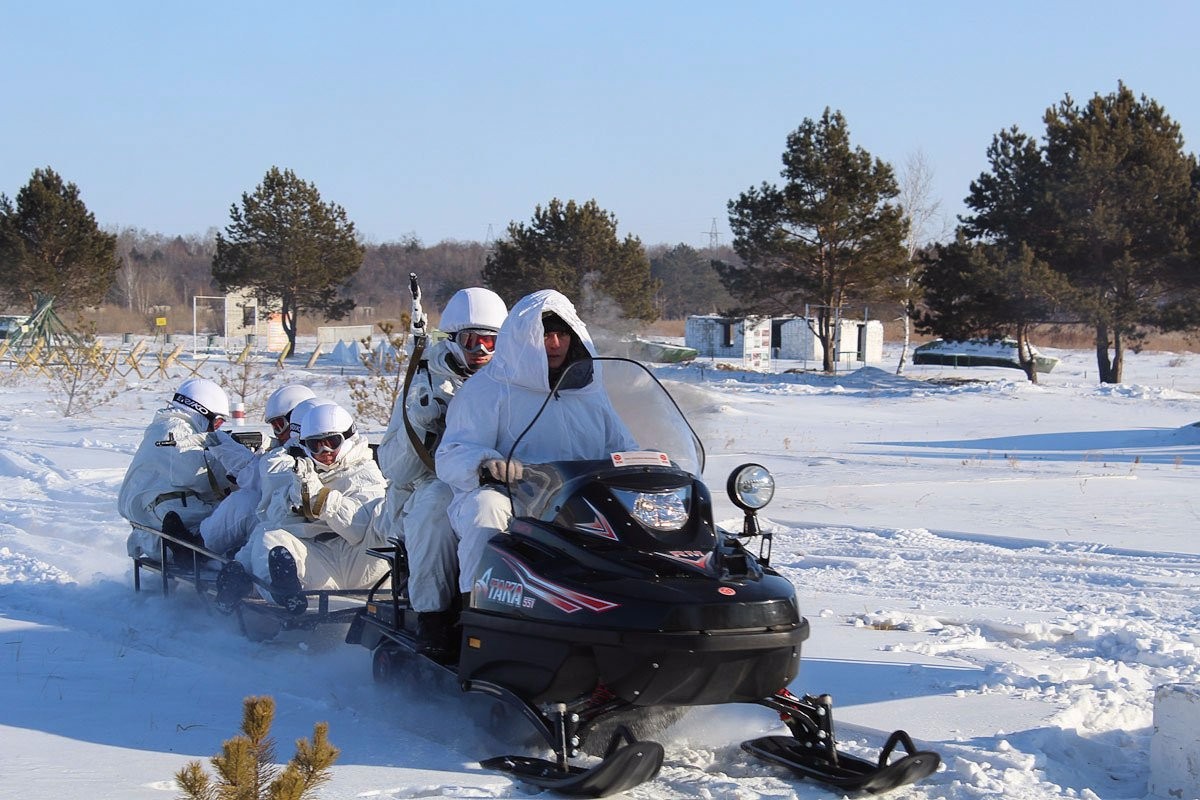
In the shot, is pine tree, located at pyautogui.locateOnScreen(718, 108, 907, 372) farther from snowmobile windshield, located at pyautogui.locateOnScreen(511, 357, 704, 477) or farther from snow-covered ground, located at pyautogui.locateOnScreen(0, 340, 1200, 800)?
snowmobile windshield, located at pyautogui.locateOnScreen(511, 357, 704, 477)

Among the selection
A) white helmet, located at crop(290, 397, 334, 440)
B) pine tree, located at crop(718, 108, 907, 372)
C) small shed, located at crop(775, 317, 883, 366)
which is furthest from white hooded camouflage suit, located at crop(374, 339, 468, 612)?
small shed, located at crop(775, 317, 883, 366)

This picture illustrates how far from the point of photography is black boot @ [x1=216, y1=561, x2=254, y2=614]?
25.0ft

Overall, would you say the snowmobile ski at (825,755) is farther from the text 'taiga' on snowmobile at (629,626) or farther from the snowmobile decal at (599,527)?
the snowmobile decal at (599,527)

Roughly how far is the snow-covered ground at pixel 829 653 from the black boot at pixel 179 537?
0.97 ft

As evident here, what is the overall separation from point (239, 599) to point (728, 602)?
4.05 meters

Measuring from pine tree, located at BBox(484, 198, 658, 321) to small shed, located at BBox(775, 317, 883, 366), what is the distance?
7.27m

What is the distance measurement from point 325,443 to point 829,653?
3.33m

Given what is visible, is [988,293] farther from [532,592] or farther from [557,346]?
[532,592]

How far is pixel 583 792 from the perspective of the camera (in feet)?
14.4

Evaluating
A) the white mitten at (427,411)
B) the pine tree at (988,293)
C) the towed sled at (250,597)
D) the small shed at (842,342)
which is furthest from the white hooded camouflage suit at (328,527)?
the small shed at (842,342)

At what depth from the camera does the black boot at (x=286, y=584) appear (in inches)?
285

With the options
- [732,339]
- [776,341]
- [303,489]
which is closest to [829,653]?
[303,489]

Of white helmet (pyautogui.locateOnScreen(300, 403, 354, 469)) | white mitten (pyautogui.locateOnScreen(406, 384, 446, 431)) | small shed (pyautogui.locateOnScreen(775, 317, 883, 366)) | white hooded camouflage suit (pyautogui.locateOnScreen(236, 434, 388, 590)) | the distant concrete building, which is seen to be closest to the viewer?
white mitten (pyautogui.locateOnScreen(406, 384, 446, 431))

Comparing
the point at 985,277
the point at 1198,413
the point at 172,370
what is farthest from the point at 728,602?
the point at 172,370
